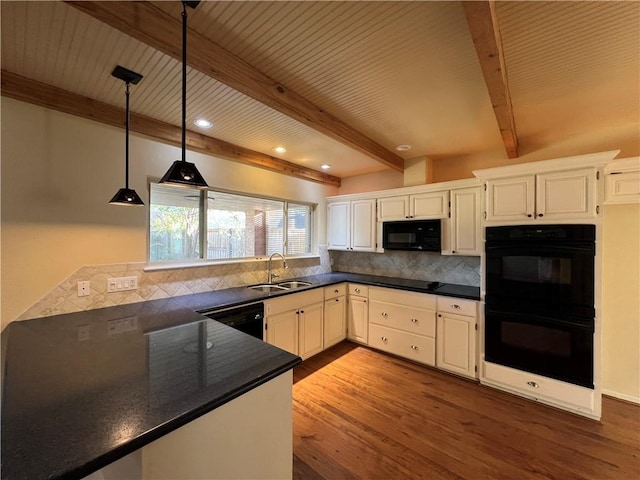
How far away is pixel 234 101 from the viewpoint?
83.2 inches

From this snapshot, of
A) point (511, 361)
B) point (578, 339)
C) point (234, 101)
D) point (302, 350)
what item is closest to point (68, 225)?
point (234, 101)

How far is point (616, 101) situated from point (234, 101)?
3077 millimetres

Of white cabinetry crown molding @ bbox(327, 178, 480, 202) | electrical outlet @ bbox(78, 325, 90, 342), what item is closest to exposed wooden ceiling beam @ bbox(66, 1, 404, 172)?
white cabinetry crown molding @ bbox(327, 178, 480, 202)

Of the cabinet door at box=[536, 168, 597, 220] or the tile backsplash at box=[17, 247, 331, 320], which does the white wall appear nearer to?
the tile backsplash at box=[17, 247, 331, 320]

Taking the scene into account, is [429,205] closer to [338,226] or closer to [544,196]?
[544,196]

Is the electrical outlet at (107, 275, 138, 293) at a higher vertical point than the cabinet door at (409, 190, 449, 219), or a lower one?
lower

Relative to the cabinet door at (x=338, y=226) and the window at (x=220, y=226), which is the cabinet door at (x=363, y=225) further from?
the window at (x=220, y=226)

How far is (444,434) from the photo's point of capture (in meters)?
2.03

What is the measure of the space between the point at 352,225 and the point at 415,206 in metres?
0.98

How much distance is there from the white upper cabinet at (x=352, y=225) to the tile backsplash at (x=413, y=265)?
0.37m

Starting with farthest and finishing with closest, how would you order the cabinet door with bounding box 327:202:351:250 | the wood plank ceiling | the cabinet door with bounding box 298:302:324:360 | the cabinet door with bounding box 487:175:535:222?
the cabinet door with bounding box 327:202:351:250 → the cabinet door with bounding box 298:302:324:360 → the cabinet door with bounding box 487:175:535:222 → the wood plank ceiling

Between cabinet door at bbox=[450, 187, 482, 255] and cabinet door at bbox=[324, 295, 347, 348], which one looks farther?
cabinet door at bbox=[324, 295, 347, 348]

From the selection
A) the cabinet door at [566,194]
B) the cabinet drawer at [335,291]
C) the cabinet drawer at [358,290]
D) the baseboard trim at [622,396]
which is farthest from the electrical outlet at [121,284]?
the baseboard trim at [622,396]

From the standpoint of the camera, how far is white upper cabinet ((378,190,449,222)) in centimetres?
323
